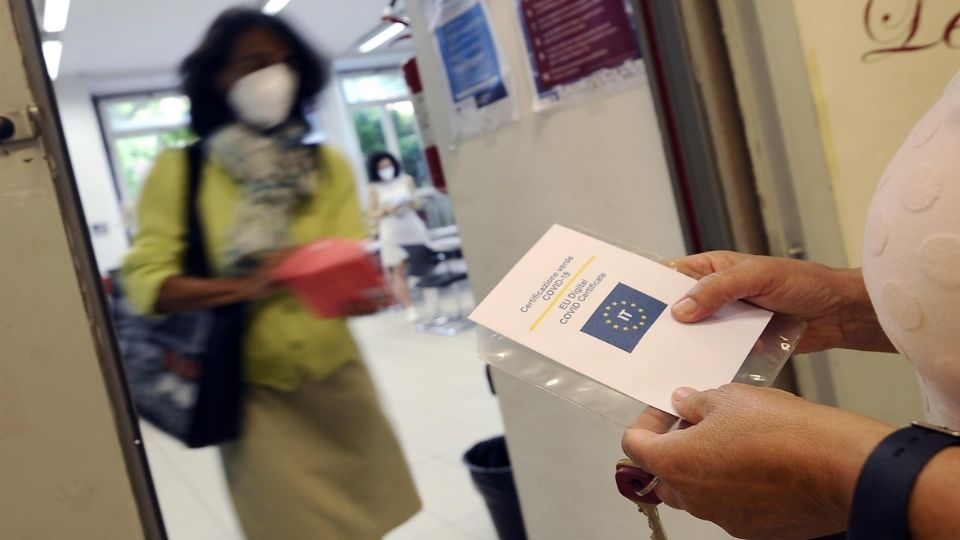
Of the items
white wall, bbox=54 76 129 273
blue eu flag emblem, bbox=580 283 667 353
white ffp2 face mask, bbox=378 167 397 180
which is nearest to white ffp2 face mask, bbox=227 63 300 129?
blue eu flag emblem, bbox=580 283 667 353

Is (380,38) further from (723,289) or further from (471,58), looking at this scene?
(723,289)

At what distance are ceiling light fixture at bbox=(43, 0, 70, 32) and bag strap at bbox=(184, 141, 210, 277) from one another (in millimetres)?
5105

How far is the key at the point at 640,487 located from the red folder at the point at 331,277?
653 mm

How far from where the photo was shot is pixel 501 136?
164cm

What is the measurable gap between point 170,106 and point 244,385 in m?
8.44

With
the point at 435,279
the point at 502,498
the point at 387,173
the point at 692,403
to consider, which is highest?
the point at 387,173

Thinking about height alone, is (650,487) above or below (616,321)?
below

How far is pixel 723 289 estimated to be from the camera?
760mm

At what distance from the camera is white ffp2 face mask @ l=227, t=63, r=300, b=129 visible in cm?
131

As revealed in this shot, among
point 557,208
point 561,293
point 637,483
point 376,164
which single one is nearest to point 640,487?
point 637,483

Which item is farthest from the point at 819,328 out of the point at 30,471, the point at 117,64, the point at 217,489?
the point at 117,64

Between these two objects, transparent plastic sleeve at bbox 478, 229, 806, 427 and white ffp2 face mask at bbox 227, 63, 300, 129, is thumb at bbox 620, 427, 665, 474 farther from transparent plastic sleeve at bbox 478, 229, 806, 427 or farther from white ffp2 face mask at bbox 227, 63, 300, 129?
white ffp2 face mask at bbox 227, 63, 300, 129

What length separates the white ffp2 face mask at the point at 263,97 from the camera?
131 cm

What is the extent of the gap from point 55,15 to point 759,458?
6431mm
